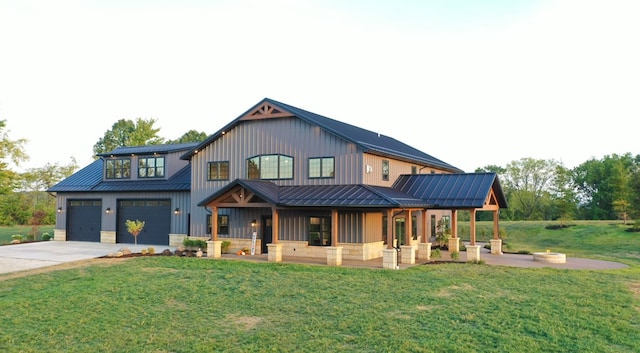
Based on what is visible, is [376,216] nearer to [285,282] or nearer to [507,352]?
[285,282]

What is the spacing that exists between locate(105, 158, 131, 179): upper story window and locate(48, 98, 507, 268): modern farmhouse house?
4.71 ft

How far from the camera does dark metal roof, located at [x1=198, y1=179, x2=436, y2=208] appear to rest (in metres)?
18.4

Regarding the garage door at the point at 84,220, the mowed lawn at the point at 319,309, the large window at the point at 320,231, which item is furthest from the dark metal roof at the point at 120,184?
the mowed lawn at the point at 319,309

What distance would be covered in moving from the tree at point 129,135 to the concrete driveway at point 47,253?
30.9 metres

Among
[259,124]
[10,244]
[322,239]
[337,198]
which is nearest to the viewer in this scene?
[337,198]

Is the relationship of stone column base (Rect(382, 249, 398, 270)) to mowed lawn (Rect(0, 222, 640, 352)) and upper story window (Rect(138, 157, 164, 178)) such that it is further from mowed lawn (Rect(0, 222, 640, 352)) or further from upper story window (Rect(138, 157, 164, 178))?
upper story window (Rect(138, 157, 164, 178))

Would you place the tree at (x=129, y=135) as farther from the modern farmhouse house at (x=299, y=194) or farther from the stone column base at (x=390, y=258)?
the stone column base at (x=390, y=258)

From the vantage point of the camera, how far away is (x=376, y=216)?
68.7 ft

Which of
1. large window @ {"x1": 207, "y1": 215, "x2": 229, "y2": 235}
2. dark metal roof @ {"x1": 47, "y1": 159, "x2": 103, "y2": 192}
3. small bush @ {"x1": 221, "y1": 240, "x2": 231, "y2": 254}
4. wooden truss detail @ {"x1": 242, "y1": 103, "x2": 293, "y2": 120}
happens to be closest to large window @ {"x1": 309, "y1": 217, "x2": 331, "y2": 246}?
small bush @ {"x1": 221, "y1": 240, "x2": 231, "y2": 254}

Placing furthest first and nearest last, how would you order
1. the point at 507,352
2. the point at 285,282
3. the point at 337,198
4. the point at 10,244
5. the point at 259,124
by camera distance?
the point at 10,244
the point at 259,124
the point at 337,198
the point at 285,282
the point at 507,352

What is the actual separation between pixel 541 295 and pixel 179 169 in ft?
72.9

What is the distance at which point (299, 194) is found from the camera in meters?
20.3

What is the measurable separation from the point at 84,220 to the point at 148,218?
5.28 m

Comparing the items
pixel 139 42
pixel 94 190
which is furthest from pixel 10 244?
pixel 139 42
